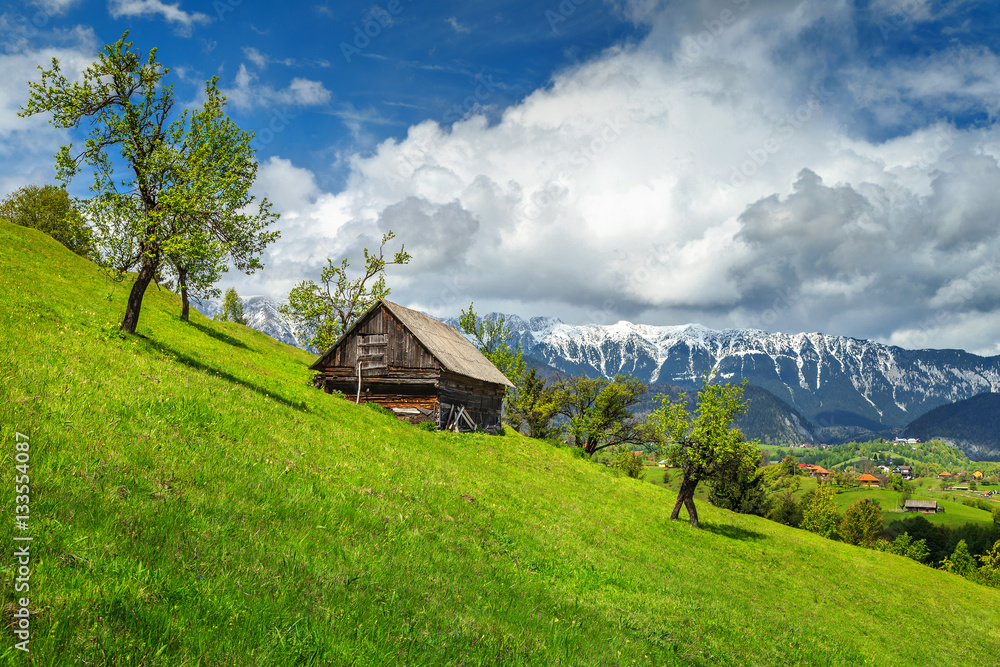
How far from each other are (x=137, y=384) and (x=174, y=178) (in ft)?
53.3

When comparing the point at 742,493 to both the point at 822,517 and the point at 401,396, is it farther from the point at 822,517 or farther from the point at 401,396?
the point at 401,396

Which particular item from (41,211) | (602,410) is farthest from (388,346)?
(41,211)

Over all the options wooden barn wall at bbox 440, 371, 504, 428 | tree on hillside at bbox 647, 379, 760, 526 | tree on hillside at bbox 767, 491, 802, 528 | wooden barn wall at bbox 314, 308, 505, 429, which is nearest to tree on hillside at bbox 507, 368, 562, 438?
wooden barn wall at bbox 440, 371, 504, 428

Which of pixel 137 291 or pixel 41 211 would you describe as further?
pixel 41 211

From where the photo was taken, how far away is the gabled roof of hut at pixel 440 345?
3894 cm

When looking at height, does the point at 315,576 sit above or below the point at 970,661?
above

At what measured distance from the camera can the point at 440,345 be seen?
137 feet

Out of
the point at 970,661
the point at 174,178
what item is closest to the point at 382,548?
the point at 174,178

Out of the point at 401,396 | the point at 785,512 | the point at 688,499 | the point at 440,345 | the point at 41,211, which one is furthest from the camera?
the point at 785,512

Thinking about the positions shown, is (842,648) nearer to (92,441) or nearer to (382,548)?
(382,548)

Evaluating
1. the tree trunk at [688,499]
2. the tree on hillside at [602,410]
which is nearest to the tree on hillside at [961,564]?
the tree on hillside at [602,410]

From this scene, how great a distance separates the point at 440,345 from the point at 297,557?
3534 centimetres

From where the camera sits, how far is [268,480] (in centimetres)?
884

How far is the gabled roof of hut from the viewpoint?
38938mm
